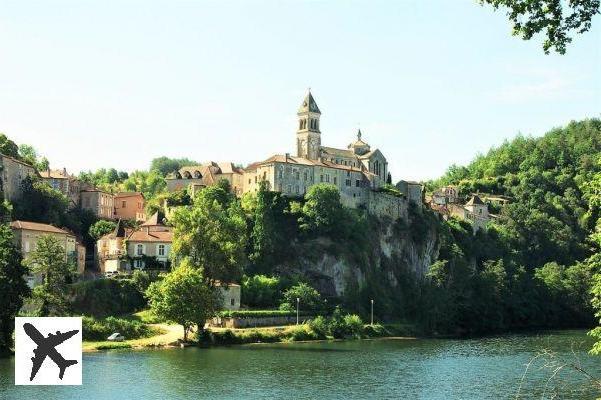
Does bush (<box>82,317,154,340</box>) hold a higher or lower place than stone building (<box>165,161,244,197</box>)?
lower

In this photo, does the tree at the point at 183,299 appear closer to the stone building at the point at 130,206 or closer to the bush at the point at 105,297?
the bush at the point at 105,297

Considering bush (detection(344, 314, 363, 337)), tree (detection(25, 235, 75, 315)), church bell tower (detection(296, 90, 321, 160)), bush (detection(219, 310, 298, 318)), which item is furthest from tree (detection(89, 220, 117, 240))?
church bell tower (detection(296, 90, 321, 160))

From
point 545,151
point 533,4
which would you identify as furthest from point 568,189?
point 533,4

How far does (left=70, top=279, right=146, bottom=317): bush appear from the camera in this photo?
258 feet

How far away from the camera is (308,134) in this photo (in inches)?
4862

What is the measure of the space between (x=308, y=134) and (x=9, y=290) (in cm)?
6928

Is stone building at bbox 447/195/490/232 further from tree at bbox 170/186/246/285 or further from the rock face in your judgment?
tree at bbox 170/186/246/285

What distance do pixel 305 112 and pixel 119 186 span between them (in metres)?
39.8

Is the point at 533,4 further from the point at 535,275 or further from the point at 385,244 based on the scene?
the point at 535,275

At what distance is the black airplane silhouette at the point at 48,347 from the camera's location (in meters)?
23.3

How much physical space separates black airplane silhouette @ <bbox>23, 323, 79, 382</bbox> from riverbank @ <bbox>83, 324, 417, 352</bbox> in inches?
1768

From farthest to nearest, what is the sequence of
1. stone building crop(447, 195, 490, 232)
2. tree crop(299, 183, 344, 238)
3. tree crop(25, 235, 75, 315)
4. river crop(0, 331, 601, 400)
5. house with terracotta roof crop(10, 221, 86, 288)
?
stone building crop(447, 195, 490, 232)
tree crop(299, 183, 344, 238)
house with terracotta roof crop(10, 221, 86, 288)
tree crop(25, 235, 75, 315)
river crop(0, 331, 601, 400)

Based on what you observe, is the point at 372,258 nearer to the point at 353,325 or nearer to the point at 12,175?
the point at 353,325

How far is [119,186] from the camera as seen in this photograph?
146 meters
